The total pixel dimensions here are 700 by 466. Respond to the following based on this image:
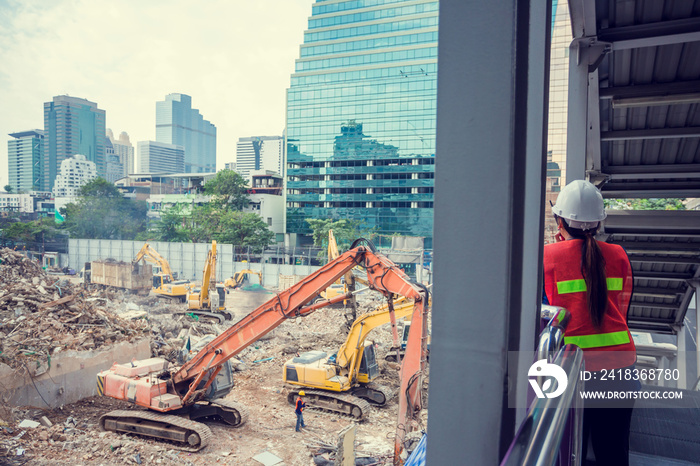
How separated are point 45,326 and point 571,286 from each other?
44.9 ft

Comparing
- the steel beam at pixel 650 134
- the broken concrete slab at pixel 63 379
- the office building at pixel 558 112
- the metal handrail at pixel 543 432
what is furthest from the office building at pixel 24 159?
the metal handrail at pixel 543 432

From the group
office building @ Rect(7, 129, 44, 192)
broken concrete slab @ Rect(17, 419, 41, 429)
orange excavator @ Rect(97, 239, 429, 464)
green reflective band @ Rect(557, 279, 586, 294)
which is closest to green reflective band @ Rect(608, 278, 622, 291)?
green reflective band @ Rect(557, 279, 586, 294)

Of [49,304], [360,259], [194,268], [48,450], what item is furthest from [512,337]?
[194,268]

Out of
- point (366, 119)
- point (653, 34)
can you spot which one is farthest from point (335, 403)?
point (366, 119)

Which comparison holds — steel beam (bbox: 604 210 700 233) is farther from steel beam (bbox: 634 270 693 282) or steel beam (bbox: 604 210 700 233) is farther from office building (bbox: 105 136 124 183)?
office building (bbox: 105 136 124 183)

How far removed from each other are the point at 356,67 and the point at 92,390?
59199 millimetres

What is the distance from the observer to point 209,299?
2089 centimetres

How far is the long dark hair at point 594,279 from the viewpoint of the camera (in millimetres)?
2139

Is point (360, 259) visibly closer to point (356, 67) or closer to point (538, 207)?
point (538, 207)

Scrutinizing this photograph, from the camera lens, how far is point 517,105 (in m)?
1.16

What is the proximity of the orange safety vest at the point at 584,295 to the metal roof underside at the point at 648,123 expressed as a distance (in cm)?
296

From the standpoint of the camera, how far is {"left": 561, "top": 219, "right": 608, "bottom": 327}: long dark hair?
214 centimetres

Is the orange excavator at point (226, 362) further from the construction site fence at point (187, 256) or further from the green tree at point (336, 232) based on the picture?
the green tree at point (336, 232)

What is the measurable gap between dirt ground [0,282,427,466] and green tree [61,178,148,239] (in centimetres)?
3854
